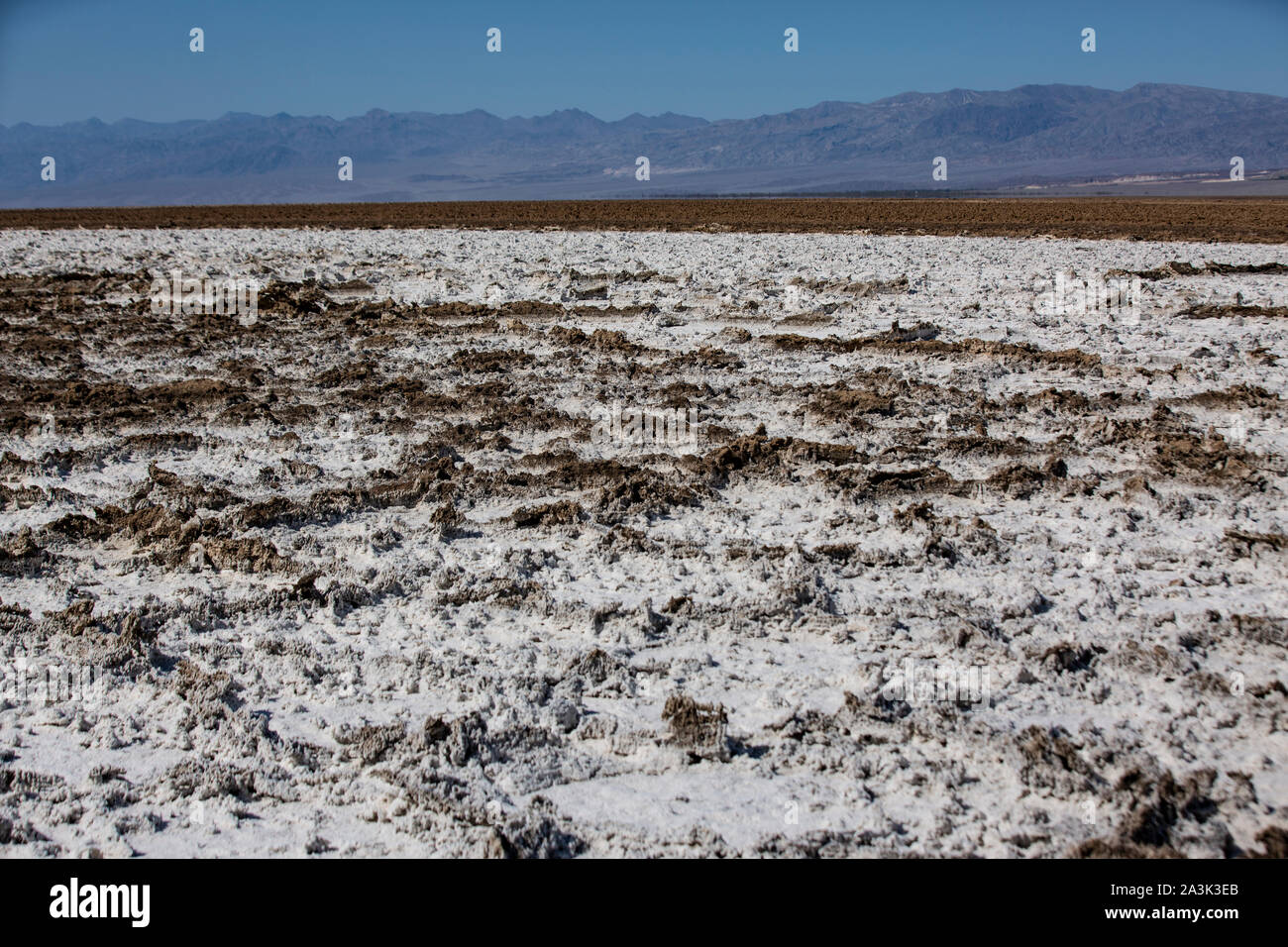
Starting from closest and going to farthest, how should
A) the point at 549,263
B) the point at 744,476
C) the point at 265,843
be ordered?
the point at 265,843
the point at 744,476
the point at 549,263

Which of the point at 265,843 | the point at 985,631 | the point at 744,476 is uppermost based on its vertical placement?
the point at 744,476

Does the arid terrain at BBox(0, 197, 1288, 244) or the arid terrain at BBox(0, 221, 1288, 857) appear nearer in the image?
the arid terrain at BBox(0, 221, 1288, 857)

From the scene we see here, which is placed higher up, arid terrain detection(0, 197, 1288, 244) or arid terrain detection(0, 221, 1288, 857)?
arid terrain detection(0, 197, 1288, 244)

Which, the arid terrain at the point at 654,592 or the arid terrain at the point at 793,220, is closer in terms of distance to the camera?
the arid terrain at the point at 654,592

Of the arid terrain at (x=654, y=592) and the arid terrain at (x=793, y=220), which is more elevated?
the arid terrain at (x=793, y=220)

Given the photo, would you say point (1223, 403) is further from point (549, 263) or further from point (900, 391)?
point (549, 263)

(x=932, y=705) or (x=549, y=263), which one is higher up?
(x=549, y=263)

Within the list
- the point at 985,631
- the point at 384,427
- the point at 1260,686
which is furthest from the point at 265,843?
the point at 384,427

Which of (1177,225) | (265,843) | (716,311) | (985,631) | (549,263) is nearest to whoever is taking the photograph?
(265,843)
